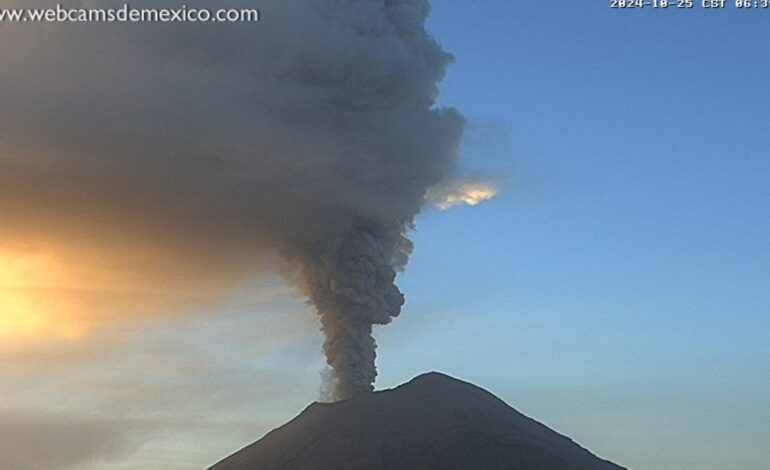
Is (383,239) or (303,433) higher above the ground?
(383,239)

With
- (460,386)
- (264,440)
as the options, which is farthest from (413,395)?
(264,440)

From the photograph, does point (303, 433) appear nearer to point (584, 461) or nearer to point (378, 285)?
point (378, 285)

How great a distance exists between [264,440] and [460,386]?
18.7 meters

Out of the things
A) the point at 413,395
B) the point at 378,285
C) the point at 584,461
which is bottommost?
the point at 584,461

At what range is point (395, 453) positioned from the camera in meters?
111

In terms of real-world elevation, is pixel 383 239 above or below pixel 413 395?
above

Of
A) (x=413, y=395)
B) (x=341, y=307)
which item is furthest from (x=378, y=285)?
(x=413, y=395)

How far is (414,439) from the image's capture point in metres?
113

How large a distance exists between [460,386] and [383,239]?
16.3m

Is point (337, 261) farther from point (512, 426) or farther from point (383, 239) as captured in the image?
point (512, 426)

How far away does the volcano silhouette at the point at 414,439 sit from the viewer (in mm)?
109188

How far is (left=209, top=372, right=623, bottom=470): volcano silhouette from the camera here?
10919 centimetres

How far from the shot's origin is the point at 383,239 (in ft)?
391

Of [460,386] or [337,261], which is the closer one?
[337,261]
